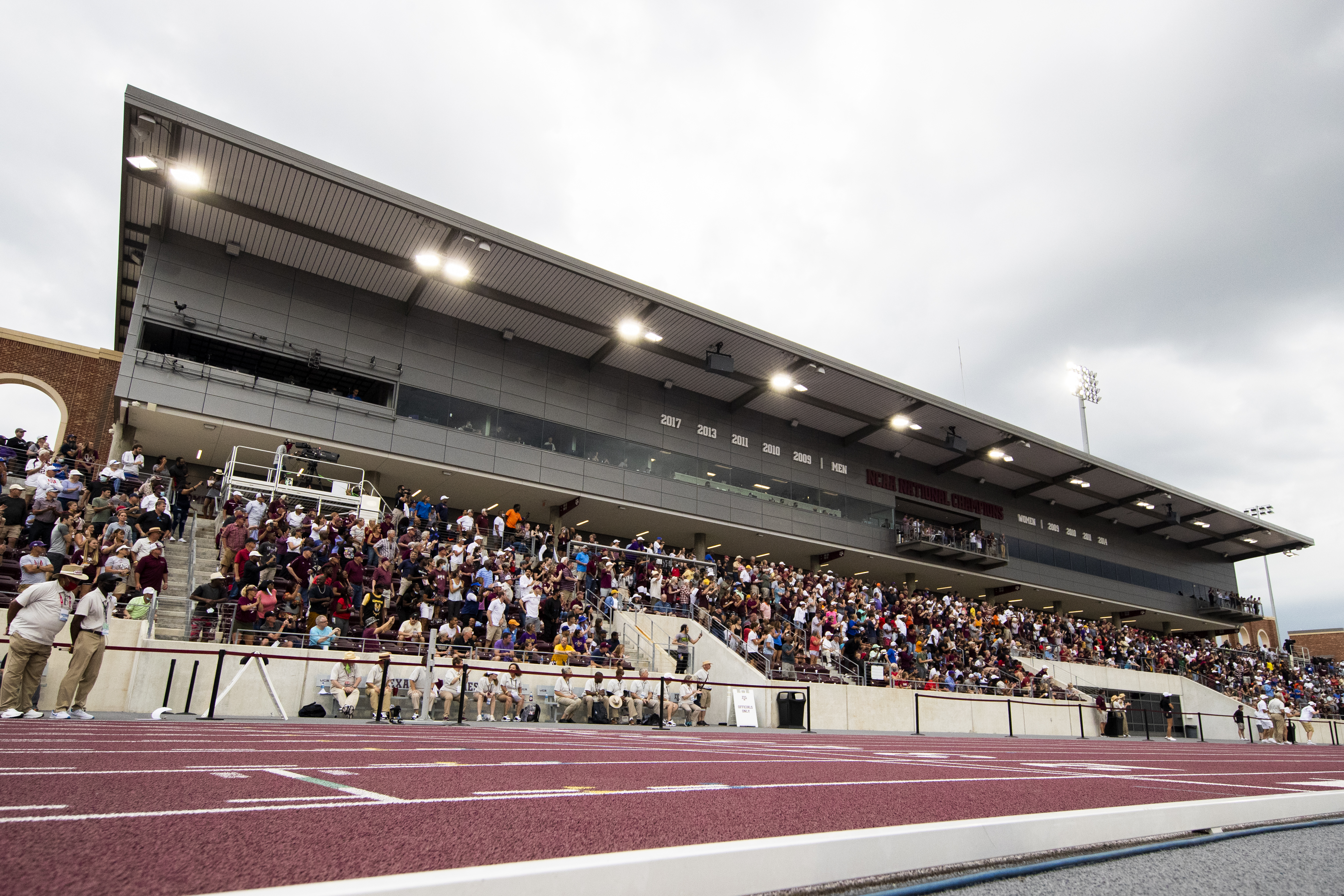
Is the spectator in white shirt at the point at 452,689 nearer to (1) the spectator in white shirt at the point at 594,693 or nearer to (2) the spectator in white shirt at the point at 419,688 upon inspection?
(2) the spectator in white shirt at the point at 419,688

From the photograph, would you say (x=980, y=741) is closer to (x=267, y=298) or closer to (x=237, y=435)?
(x=237, y=435)

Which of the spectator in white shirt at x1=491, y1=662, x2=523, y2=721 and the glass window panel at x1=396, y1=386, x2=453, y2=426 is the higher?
the glass window panel at x1=396, y1=386, x2=453, y2=426

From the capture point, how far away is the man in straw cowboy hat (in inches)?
361

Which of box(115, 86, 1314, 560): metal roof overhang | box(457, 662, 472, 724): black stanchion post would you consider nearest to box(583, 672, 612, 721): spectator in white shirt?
box(457, 662, 472, 724): black stanchion post

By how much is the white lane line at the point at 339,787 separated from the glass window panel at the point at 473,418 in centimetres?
2209

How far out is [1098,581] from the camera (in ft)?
150

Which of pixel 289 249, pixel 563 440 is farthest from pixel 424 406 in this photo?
pixel 289 249

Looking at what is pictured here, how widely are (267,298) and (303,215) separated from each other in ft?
10.3

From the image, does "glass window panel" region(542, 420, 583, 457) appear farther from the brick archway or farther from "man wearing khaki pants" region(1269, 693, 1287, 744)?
"man wearing khaki pants" region(1269, 693, 1287, 744)

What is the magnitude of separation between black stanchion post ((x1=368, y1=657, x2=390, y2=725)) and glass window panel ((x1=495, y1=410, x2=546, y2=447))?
1442cm

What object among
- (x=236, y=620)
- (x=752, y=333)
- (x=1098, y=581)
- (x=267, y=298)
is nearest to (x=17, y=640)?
(x=236, y=620)

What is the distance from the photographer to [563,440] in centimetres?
2886

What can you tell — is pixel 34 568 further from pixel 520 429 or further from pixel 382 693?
pixel 520 429

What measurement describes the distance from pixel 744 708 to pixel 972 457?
2507cm
